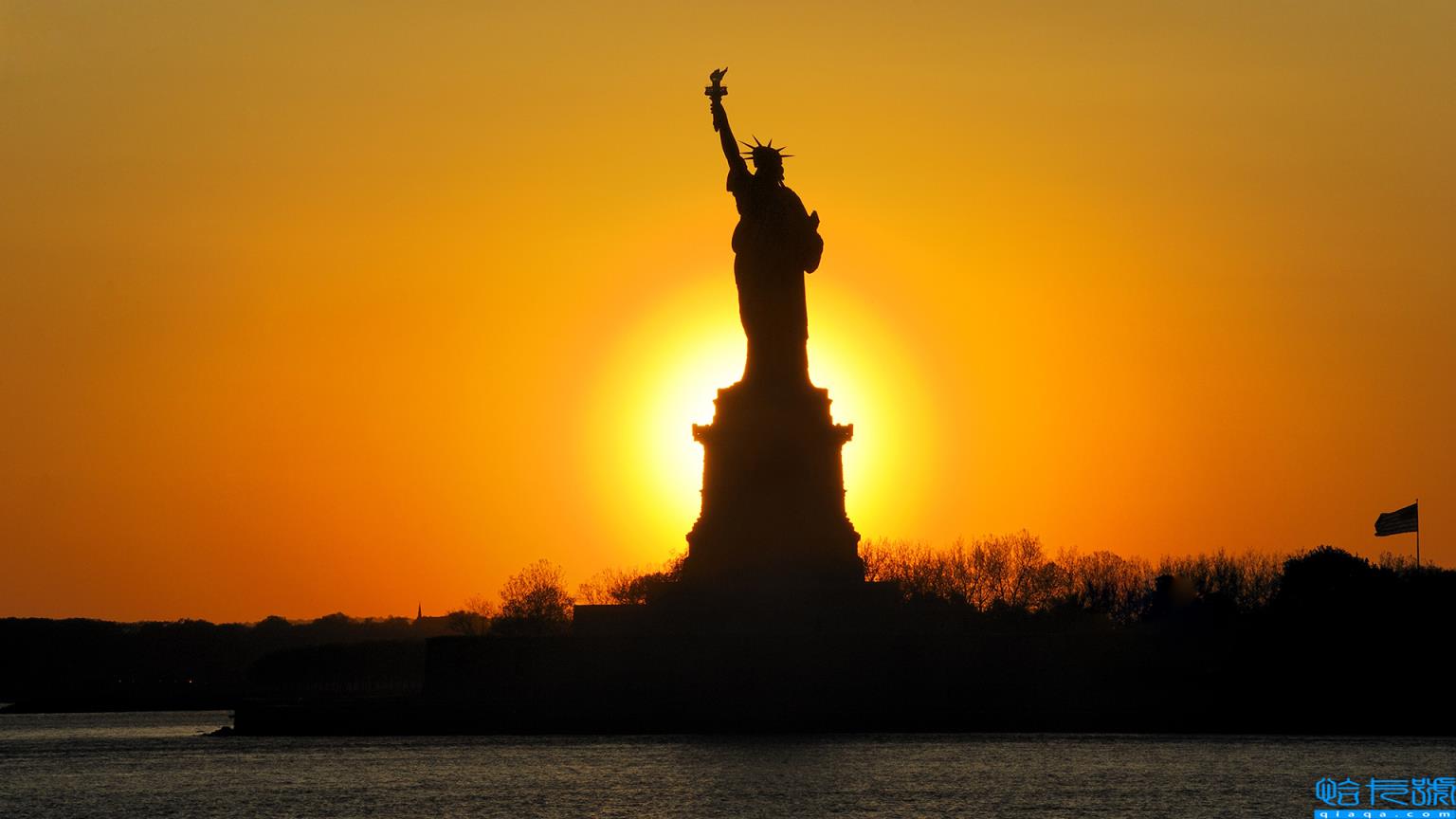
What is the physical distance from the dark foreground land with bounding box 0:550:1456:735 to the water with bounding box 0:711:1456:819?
0.68 meters

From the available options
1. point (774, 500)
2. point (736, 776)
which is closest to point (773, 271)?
point (774, 500)

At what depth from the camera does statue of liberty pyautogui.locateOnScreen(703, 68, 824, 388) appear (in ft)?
175

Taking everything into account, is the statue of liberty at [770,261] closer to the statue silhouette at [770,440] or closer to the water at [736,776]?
the statue silhouette at [770,440]

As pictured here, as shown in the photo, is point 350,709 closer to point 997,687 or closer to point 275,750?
point 275,750

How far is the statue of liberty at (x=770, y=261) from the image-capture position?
175ft

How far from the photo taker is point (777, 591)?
5212 cm

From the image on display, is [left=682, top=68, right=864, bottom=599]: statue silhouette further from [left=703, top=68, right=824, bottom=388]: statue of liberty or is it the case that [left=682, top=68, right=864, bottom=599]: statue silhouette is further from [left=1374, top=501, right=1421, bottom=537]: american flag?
[left=1374, top=501, right=1421, bottom=537]: american flag

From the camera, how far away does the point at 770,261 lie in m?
54.0

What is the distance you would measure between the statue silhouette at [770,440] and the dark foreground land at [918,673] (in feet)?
3.16

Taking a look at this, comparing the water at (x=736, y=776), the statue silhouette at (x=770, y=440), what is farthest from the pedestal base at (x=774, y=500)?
the water at (x=736, y=776)

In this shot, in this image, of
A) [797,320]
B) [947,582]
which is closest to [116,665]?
[947,582]

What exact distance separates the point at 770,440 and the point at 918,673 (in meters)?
5.73

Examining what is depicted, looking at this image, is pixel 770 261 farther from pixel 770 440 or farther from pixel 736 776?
pixel 736 776

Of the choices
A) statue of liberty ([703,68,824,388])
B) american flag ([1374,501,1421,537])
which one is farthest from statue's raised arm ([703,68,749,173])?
american flag ([1374,501,1421,537])
